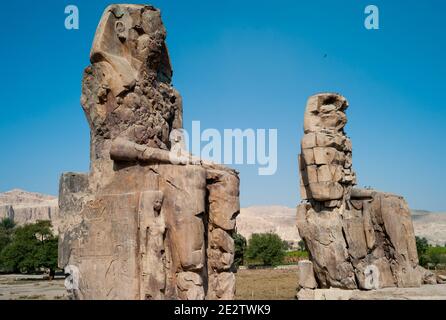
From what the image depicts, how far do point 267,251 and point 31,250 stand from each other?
20268 millimetres

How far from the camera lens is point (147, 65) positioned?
23.4 feet

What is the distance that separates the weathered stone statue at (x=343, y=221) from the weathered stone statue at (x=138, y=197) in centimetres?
422

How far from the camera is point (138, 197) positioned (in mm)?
6312

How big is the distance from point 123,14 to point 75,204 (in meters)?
2.89

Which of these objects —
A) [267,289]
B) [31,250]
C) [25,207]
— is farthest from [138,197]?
[25,207]

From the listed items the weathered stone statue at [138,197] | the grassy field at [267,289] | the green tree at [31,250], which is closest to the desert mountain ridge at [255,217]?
the green tree at [31,250]

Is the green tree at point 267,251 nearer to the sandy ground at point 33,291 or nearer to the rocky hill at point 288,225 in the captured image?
the rocky hill at point 288,225

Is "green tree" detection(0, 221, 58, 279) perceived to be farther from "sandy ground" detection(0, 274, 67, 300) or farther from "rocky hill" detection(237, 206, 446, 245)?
"rocky hill" detection(237, 206, 446, 245)

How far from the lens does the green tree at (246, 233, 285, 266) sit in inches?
1731

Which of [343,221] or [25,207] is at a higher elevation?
[343,221]

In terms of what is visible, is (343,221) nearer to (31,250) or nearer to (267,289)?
(267,289)

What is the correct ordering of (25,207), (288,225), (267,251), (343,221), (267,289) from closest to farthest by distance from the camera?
(343,221) < (267,289) < (267,251) < (288,225) < (25,207)

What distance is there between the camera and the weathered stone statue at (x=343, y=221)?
34.0ft

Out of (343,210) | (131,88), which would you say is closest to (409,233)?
(343,210)
